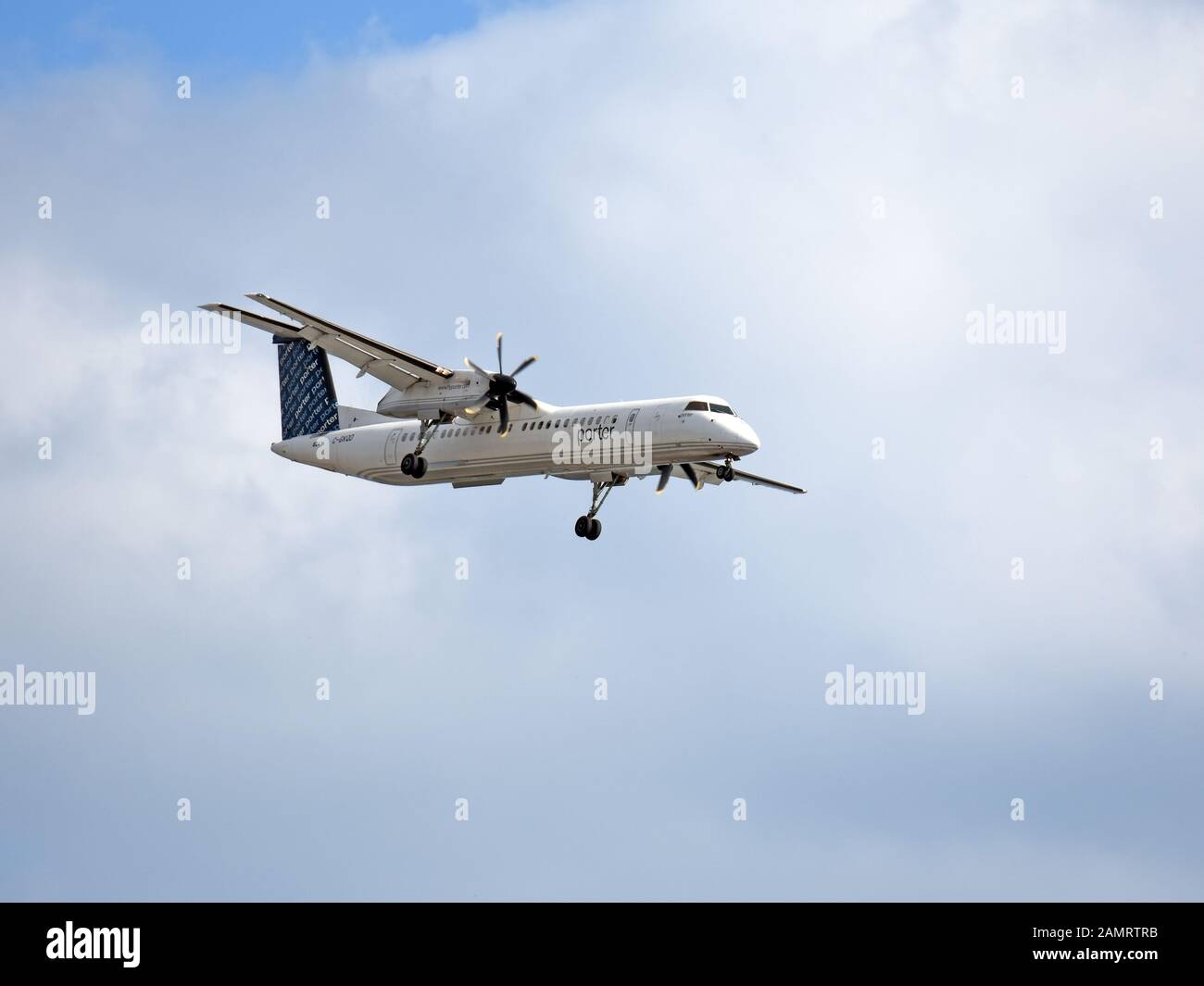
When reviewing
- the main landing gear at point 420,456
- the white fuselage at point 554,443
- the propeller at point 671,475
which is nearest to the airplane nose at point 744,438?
the white fuselage at point 554,443

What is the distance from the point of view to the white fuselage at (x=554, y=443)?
50.7m

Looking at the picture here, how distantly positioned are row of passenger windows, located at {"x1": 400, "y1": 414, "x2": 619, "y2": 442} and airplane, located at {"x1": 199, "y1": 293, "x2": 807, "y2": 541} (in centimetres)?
3

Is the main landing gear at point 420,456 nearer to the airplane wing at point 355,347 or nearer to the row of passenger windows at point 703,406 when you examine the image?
the airplane wing at point 355,347

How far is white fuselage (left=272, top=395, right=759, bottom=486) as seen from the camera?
50.7 m

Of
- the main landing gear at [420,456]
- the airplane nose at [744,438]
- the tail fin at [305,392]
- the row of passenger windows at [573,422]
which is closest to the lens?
the airplane nose at [744,438]

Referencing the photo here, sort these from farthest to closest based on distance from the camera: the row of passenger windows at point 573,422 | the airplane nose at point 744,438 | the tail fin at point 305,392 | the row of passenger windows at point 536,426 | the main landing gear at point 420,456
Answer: the tail fin at point 305,392 → the main landing gear at point 420,456 → the row of passenger windows at point 536,426 → the row of passenger windows at point 573,422 → the airplane nose at point 744,438

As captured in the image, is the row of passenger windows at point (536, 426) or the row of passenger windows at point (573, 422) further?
the row of passenger windows at point (536, 426)

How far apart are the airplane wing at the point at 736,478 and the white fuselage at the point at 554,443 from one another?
4.50m
